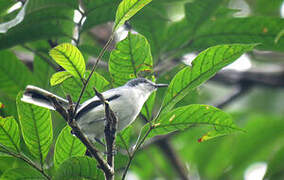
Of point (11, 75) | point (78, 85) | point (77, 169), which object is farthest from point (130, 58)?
point (11, 75)

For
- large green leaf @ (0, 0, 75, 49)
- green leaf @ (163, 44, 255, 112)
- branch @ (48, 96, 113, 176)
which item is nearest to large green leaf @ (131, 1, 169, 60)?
large green leaf @ (0, 0, 75, 49)

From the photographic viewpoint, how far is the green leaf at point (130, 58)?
2.28m

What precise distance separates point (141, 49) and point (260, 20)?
37.2 inches

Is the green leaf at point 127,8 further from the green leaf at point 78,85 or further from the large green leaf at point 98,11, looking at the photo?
the large green leaf at point 98,11

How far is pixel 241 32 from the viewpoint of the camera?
2783 mm

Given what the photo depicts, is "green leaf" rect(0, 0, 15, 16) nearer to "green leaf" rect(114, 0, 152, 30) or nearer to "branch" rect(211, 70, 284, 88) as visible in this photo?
"green leaf" rect(114, 0, 152, 30)

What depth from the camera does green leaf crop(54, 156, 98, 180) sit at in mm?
1879

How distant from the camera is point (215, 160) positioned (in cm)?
367

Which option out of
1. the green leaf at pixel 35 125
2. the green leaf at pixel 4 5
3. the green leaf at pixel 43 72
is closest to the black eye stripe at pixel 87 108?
the green leaf at pixel 35 125

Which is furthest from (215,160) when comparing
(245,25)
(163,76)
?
(245,25)

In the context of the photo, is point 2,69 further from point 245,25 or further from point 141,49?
point 245,25

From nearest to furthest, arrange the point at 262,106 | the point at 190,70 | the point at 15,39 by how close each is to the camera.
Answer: the point at 190,70
the point at 15,39
the point at 262,106

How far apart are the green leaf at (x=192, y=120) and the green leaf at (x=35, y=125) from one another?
496 mm

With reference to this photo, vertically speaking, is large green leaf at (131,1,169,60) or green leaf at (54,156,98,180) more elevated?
large green leaf at (131,1,169,60)
